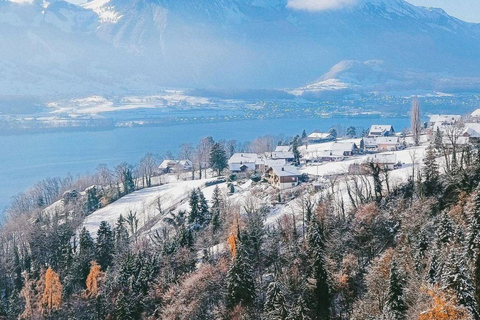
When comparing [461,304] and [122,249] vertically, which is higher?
[461,304]

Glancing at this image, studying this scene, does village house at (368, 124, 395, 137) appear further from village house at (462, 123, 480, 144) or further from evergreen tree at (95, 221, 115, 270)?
evergreen tree at (95, 221, 115, 270)

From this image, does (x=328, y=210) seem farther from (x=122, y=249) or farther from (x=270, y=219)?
(x=122, y=249)

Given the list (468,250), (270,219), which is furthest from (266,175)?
(468,250)

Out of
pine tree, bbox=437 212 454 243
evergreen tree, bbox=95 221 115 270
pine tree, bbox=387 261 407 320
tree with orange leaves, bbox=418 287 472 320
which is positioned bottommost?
evergreen tree, bbox=95 221 115 270

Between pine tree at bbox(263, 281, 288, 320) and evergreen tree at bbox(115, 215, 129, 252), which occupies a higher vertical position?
pine tree at bbox(263, 281, 288, 320)

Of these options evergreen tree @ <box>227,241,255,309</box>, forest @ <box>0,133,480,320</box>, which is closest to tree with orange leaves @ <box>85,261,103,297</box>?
forest @ <box>0,133,480,320</box>

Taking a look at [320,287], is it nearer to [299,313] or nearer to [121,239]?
[299,313]
